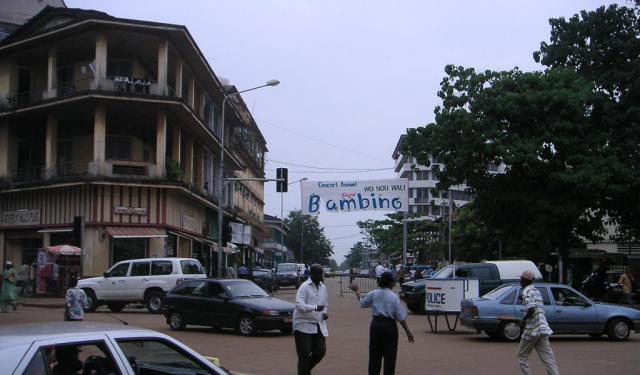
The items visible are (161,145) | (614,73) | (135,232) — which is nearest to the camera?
(614,73)

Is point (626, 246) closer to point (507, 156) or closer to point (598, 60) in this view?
point (598, 60)

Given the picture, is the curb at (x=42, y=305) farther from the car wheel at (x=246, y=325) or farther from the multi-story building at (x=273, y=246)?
the multi-story building at (x=273, y=246)

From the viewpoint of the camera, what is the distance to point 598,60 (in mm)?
29781

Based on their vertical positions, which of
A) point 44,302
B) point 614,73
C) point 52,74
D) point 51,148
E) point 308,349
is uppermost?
point 52,74

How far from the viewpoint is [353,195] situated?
3266cm

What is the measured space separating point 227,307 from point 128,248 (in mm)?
18237

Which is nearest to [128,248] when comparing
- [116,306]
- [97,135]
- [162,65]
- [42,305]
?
[97,135]

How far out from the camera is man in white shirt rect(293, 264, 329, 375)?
9.14m

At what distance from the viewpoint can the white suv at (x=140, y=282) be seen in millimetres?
25375

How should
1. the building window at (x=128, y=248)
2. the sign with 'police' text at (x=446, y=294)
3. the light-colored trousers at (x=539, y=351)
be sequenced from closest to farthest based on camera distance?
the light-colored trousers at (x=539, y=351)
the sign with 'police' text at (x=446, y=294)
the building window at (x=128, y=248)

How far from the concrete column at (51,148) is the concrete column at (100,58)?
447cm

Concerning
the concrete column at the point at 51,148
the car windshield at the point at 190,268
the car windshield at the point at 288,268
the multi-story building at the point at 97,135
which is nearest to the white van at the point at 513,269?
the car windshield at the point at 190,268

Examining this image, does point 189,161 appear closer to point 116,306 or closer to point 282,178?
point 282,178

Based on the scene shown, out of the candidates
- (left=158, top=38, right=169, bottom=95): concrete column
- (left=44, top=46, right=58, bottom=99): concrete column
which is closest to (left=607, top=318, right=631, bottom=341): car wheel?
(left=158, top=38, right=169, bottom=95): concrete column
